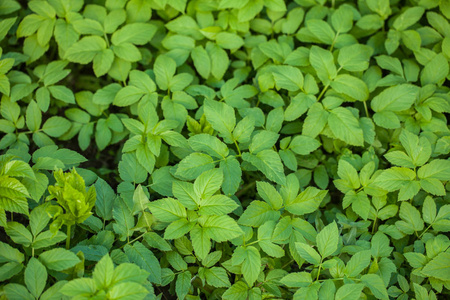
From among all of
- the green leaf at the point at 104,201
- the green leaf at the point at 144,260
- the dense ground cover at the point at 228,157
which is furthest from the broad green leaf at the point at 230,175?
the green leaf at the point at 104,201

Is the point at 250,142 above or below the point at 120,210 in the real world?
above

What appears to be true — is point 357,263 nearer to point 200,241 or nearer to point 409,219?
point 409,219

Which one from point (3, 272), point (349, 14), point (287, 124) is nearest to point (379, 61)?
point (349, 14)

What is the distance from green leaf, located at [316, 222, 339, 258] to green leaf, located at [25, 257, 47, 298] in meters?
1.42

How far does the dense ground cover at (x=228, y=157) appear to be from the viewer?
1.98m

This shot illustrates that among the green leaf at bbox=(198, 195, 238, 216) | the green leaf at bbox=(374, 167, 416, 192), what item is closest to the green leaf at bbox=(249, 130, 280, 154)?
the green leaf at bbox=(198, 195, 238, 216)

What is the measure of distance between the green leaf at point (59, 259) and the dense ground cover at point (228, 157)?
0.03 feet

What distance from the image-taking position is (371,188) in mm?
2371

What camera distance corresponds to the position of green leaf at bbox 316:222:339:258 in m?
2.03

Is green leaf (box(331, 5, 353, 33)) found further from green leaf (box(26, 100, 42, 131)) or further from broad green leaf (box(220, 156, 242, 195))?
green leaf (box(26, 100, 42, 131))

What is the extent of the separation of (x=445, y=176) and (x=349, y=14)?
1.37m

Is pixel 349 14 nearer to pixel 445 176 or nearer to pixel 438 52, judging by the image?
pixel 438 52

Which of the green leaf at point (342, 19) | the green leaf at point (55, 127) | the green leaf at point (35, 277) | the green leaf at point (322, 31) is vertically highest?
the green leaf at point (342, 19)

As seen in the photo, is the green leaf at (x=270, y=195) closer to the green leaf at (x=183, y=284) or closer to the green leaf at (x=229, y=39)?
the green leaf at (x=183, y=284)
